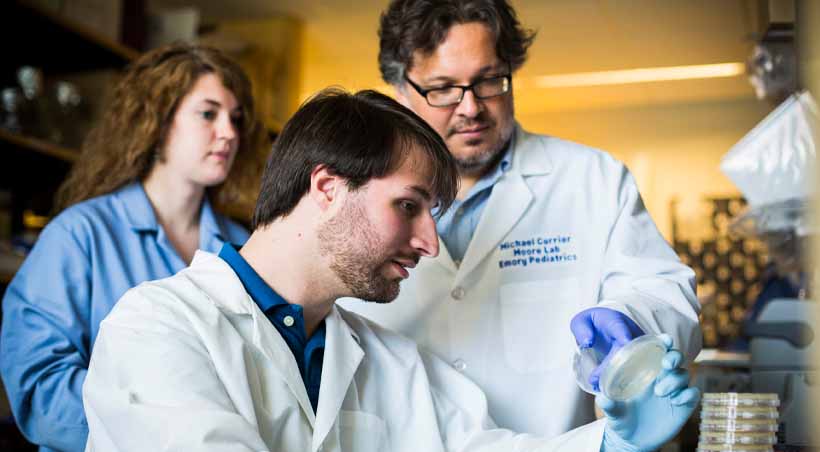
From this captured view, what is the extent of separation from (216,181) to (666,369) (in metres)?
1.28

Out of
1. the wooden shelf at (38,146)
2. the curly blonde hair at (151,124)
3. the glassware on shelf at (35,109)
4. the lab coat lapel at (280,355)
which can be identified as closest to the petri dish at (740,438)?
the lab coat lapel at (280,355)

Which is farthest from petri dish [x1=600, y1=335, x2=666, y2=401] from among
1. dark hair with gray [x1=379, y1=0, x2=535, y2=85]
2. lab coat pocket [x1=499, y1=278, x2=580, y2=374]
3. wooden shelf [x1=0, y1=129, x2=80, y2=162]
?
wooden shelf [x1=0, y1=129, x2=80, y2=162]

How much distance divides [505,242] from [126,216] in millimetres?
879

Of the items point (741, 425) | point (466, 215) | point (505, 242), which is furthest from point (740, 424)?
point (466, 215)

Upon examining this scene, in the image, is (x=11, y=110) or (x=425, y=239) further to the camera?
(x=11, y=110)

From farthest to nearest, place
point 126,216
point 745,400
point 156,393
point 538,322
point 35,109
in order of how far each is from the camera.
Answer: point 35,109, point 126,216, point 538,322, point 745,400, point 156,393

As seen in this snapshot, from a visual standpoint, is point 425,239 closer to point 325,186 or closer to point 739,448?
point 325,186

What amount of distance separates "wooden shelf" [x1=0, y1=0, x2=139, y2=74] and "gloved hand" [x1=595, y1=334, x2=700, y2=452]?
229cm

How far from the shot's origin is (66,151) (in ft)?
9.01

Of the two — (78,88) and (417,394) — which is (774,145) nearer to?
(417,394)

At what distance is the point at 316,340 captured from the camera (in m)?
1.31

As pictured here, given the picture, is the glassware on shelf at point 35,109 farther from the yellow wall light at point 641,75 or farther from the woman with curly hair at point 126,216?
the yellow wall light at point 641,75

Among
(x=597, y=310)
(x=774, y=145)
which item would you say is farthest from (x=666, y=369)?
(x=774, y=145)

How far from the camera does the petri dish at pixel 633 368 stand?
991mm
